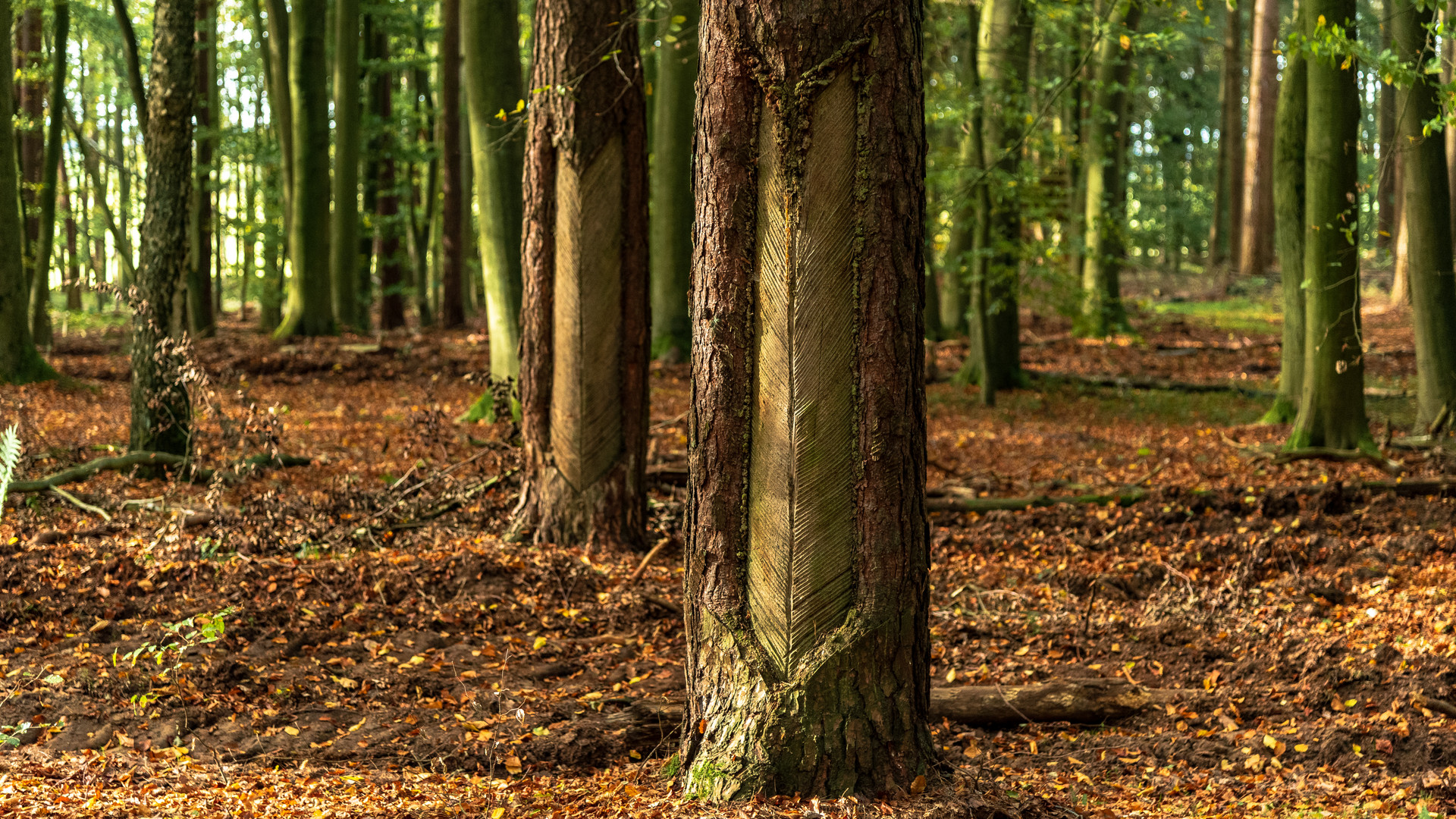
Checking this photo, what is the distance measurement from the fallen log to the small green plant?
9.80 ft

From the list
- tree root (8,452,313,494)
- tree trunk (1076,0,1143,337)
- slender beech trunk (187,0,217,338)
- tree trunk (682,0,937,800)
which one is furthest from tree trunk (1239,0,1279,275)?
tree trunk (682,0,937,800)

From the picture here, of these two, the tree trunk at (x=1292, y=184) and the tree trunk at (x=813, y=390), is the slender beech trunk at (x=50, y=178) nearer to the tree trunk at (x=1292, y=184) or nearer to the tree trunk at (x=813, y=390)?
the tree trunk at (x=813, y=390)

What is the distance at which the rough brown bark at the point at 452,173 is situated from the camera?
1931 centimetres

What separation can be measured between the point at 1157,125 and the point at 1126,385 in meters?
18.0

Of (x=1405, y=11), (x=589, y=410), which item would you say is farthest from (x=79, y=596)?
(x=1405, y=11)

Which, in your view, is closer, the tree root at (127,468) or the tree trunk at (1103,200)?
the tree root at (127,468)

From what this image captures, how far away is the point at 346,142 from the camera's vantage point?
1806cm

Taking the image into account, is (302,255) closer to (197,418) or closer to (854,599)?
(197,418)

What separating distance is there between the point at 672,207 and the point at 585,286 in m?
8.28

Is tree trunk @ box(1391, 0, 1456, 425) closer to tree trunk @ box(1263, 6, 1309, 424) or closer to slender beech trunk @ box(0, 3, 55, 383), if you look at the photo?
tree trunk @ box(1263, 6, 1309, 424)

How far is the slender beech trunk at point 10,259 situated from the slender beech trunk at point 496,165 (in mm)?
5038

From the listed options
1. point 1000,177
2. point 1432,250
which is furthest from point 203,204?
point 1432,250

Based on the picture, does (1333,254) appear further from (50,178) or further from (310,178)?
(50,178)

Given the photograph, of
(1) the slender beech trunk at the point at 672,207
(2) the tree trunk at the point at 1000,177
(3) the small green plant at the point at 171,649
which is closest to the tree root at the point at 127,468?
(3) the small green plant at the point at 171,649
